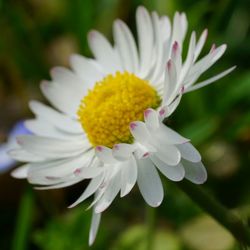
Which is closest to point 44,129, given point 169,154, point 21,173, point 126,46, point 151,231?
point 21,173

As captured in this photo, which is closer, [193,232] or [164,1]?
[193,232]

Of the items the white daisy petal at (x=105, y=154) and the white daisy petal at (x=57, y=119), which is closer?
the white daisy petal at (x=105, y=154)

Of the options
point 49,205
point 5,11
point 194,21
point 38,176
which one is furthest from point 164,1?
point 38,176

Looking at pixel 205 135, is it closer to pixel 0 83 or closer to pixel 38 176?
pixel 38 176

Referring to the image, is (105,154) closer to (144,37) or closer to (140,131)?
(140,131)

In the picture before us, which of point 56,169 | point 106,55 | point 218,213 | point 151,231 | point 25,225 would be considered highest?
point 106,55

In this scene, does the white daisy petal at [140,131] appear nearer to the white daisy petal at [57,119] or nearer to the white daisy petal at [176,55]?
the white daisy petal at [176,55]

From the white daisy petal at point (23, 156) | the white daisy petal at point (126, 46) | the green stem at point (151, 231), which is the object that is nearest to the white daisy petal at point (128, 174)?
the white daisy petal at point (23, 156)
